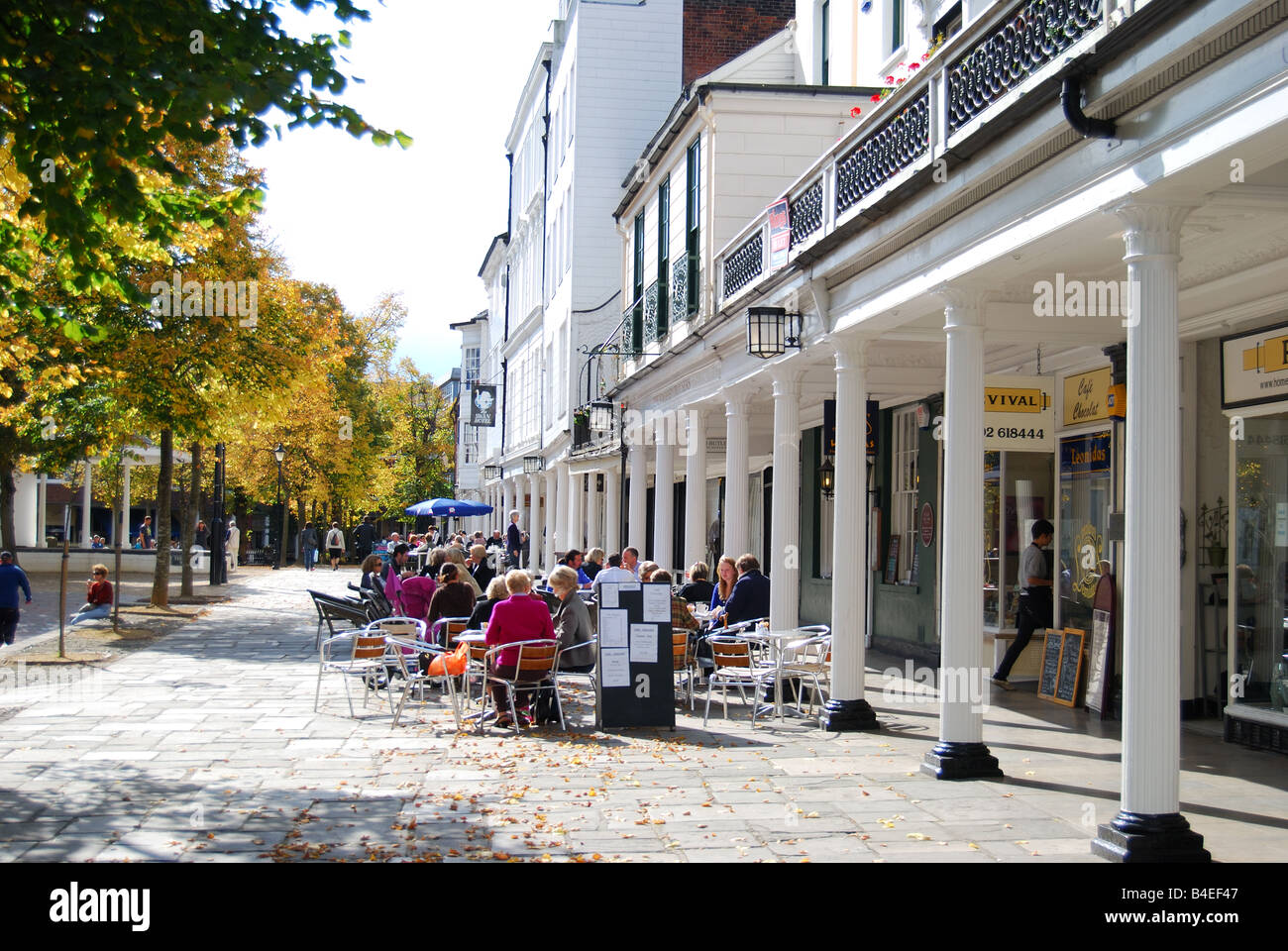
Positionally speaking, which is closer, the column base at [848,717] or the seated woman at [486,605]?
the column base at [848,717]

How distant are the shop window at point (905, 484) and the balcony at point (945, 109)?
5.59 m

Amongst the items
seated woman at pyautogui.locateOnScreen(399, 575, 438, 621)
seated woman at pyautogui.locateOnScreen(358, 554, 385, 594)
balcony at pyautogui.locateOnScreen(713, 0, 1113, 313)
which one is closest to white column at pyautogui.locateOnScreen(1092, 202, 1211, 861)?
balcony at pyautogui.locateOnScreen(713, 0, 1113, 313)

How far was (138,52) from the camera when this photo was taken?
22.7 feet

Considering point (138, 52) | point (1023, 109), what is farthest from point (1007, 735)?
point (138, 52)

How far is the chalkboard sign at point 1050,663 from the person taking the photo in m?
12.0

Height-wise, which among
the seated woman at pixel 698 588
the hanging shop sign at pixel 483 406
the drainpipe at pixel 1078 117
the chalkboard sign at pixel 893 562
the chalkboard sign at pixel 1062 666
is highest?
the hanging shop sign at pixel 483 406

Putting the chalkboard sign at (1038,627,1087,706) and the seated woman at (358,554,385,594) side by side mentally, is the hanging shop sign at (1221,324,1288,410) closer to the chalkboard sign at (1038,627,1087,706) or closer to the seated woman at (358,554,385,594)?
the chalkboard sign at (1038,627,1087,706)

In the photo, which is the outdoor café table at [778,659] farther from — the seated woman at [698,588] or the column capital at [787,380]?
the seated woman at [698,588]

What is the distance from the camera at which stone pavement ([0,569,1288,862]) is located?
629 cm

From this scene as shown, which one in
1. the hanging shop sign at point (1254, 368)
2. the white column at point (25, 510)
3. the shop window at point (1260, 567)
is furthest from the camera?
the white column at point (25, 510)

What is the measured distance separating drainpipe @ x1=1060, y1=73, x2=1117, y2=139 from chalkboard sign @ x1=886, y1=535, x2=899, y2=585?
11.1 m

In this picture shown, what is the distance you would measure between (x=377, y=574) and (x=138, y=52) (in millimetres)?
9390

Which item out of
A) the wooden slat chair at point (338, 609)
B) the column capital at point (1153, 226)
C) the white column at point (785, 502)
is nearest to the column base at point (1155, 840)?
the column capital at point (1153, 226)
